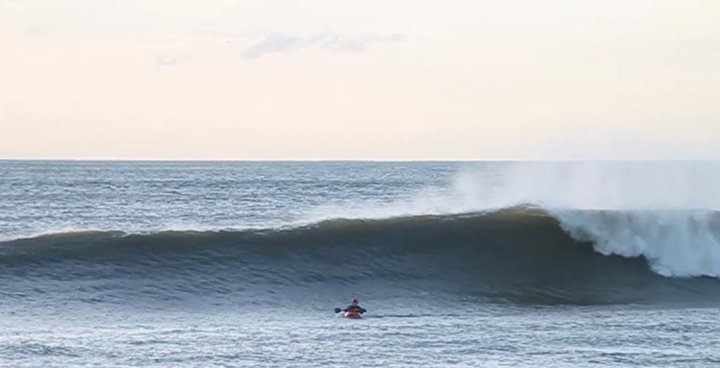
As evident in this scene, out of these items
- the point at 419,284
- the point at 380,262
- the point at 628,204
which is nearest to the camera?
the point at 419,284

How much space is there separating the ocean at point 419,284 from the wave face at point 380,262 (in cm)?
8

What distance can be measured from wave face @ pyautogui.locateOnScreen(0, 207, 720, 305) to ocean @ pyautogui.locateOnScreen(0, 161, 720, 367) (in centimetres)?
8

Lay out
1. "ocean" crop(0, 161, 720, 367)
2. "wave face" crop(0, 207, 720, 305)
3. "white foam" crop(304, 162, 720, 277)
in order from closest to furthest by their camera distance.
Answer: "ocean" crop(0, 161, 720, 367)
"wave face" crop(0, 207, 720, 305)
"white foam" crop(304, 162, 720, 277)

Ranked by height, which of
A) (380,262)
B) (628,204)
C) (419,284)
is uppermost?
(628,204)

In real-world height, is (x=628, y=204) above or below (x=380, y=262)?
above

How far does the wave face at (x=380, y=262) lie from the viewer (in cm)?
2614

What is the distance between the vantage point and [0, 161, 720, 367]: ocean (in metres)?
18.2

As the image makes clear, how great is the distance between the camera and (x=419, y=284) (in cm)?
2734

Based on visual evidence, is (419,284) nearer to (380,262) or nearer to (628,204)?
(380,262)

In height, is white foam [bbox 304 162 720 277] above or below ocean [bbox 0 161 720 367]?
above

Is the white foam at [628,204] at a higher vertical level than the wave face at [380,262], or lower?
higher

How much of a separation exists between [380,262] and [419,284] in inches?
81.7

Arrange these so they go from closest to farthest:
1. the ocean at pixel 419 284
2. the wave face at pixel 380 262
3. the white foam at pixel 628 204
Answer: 1. the ocean at pixel 419 284
2. the wave face at pixel 380 262
3. the white foam at pixel 628 204

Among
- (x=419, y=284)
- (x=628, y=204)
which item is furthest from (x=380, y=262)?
(x=628, y=204)
